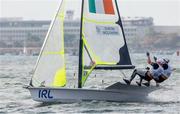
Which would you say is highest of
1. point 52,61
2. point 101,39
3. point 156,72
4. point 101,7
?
point 101,7

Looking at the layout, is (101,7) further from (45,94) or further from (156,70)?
(45,94)

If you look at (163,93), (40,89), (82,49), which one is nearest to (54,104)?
(40,89)

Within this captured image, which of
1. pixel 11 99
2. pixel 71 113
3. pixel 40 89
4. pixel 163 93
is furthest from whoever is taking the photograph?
pixel 163 93

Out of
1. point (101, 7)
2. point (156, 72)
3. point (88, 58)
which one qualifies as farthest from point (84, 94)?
point (101, 7)

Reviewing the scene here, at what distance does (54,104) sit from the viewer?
2538 centimetres

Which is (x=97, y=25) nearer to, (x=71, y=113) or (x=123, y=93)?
(x=123, y=93)

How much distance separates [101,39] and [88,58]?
88 centimetres

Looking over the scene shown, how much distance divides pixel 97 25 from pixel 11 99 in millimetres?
4673

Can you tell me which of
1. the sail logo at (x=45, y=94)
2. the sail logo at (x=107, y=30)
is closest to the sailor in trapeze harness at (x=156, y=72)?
the sail logo at (x=107, y=30)

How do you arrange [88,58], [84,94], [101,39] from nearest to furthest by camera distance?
[84,94], [88,58], [101,39]

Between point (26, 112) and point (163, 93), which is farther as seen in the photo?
point (163, 93)

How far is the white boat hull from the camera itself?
25391 millimetres

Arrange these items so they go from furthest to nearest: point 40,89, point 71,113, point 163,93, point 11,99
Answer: point 163,93 < point 11,99 < point 40,89 < point 71,113

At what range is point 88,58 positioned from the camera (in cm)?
2611
